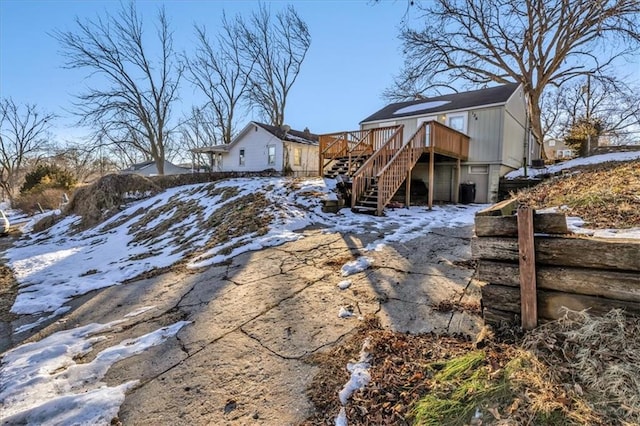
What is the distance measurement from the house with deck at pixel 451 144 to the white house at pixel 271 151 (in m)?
6.52

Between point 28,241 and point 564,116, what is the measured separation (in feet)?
123

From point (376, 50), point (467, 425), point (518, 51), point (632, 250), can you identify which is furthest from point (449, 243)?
point (518, 51)

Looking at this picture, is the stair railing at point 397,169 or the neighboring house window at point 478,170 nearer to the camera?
the stair railing at point 397,169

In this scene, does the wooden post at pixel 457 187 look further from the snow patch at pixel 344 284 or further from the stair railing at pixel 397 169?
the snow patch at pixel 344 284

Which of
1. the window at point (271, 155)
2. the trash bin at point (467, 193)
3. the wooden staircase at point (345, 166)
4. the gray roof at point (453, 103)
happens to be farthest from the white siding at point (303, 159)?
the trash bin at point (467, 193)

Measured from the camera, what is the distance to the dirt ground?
2025mm

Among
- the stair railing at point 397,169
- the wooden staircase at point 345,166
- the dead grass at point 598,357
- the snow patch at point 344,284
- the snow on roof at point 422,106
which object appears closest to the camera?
the dead grass at point 598,357

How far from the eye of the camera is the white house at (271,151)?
19.6 metres

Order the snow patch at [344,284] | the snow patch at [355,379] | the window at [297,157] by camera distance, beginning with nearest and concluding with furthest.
A: 1. the snow patch at [355,379]
2. the snow patch at [344,284]
3. the window at [297,157]

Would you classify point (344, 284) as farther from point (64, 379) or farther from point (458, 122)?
point (458, 122)

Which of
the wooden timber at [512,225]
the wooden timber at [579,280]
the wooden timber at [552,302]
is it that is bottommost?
the wooden timber at [552,302]

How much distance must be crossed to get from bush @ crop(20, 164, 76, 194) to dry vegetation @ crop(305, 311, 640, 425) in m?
28.2

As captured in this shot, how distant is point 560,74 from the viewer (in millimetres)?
18281

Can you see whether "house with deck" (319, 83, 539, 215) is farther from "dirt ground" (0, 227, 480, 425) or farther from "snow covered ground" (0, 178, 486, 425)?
"dirt ground" (0, 227, 480, 425)
